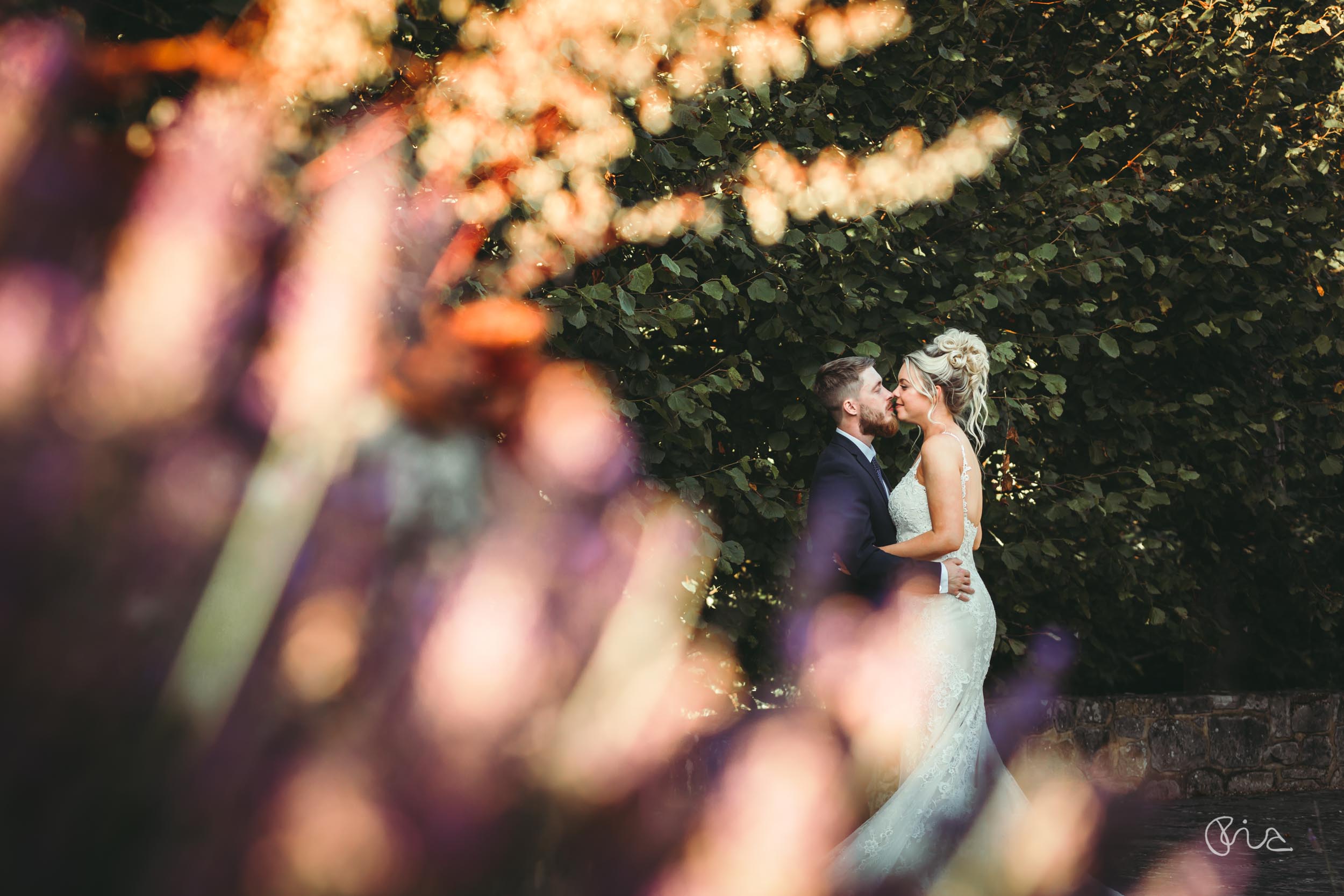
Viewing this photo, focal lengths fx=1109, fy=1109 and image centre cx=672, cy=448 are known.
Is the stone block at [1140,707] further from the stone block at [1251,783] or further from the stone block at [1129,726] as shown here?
the stone block at [1251,783]

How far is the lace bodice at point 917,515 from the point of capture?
14.1 ft

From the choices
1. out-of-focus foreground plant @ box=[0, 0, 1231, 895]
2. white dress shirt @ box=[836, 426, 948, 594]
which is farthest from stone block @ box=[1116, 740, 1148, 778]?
white dress shirt @ box=[836, 426, 948, 594]

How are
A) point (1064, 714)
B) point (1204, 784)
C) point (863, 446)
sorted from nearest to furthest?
point (863, 446)
point (1064, 714)
point (1204, 784)

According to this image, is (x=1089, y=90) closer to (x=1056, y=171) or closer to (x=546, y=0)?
(x=1056, y=171)

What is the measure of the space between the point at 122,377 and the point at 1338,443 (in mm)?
6752

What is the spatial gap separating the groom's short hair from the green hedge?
0.26 metres

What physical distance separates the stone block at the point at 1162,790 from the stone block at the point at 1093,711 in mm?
475

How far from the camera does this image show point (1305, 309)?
21.5ft

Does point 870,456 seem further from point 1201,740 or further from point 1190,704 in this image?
point 1201,740

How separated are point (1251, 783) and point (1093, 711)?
1.27 metres

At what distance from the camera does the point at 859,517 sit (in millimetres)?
4184

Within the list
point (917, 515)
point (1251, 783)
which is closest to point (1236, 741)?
point (1251, 783)

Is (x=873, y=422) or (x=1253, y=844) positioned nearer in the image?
(x=873, y=422)

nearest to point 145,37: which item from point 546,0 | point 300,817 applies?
point 546,0
